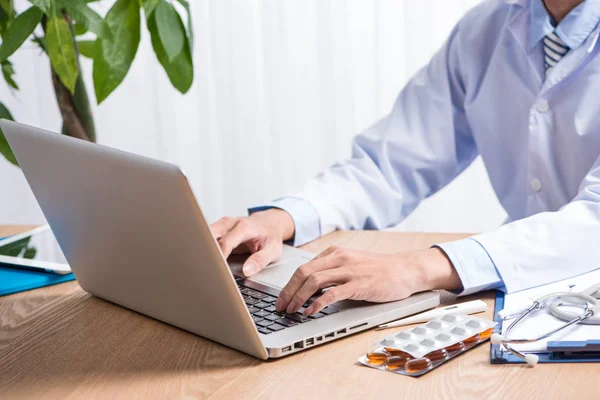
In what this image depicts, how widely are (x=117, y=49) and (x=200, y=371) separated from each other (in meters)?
0.82

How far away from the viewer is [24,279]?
1.12m

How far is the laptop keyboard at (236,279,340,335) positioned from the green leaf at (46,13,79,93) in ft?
2.25

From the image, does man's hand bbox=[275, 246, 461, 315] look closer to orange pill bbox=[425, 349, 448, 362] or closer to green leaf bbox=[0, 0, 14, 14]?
Answer: orange pill bbox=[425, 349, 448, 362]

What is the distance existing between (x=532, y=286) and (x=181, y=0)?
104cm

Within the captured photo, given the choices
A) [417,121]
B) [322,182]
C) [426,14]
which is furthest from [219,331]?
[426,14]

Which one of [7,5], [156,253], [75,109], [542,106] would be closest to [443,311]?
[156,253]

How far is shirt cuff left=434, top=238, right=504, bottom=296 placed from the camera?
3.16ft

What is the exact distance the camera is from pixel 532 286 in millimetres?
986

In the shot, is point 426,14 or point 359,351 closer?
point 359,351

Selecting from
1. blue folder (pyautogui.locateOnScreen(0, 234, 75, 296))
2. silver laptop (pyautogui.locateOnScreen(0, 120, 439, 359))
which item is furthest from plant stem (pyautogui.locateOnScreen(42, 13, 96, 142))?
silver laptop (pyautogui.locateOnScreen(0, 120, 439, 359))

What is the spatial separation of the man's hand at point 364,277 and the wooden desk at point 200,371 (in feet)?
0.14

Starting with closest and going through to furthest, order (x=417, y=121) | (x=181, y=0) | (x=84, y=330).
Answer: (x=84, y=330), (x=417, y=121), (x=181, y=0)

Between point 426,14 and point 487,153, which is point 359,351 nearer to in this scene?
point 487,153

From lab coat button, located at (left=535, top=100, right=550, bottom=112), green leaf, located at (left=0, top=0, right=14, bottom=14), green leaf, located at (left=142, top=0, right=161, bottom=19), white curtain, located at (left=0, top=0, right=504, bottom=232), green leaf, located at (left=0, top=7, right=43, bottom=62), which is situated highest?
green leaf, located at (left=0, top=0, right=14, bottom=14)
